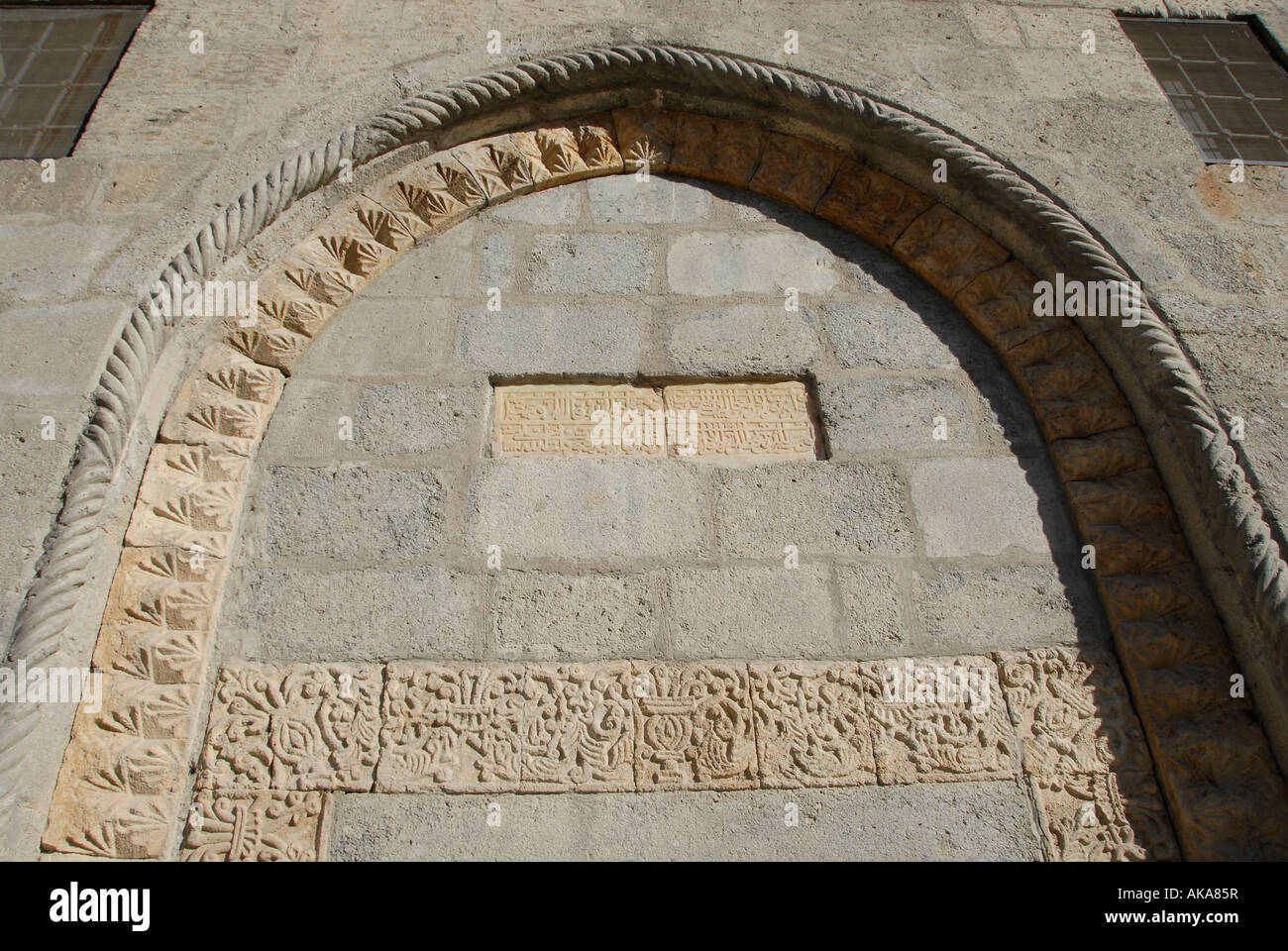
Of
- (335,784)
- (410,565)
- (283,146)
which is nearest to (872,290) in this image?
(410,565)

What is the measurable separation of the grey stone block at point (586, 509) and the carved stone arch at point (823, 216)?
686 millimetres

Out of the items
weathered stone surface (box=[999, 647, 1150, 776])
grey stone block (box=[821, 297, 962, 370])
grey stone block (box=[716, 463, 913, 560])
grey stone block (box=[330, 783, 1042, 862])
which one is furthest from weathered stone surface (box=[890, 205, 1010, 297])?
grey stone block (box=[330, 783, 1042, 862])

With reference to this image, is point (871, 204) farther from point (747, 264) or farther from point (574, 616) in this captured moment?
point (574, 616)

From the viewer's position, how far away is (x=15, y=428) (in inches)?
91.1

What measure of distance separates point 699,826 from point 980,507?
1.17 m

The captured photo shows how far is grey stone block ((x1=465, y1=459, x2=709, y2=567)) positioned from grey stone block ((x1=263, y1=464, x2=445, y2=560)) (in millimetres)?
122

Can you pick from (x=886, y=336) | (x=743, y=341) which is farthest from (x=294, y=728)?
(x=886, y=336)

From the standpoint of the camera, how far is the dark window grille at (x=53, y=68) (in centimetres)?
316

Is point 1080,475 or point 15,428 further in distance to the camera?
point 1080,475

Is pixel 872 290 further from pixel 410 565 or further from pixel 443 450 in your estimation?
pixel 410 565

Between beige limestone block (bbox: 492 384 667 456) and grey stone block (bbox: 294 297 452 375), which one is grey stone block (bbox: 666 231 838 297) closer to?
beige limestone block (bbox: 492 384 667 456)

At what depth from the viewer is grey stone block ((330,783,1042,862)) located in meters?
2.09

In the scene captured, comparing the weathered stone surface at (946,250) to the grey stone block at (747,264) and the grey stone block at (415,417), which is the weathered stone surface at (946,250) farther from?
the grey stone block at (415,417)
